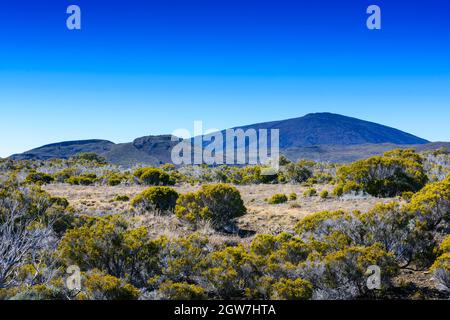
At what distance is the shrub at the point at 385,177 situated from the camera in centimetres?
1595

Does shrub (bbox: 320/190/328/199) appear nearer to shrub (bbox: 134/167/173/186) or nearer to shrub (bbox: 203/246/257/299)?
shrub (bbox: 203/246/257/299)

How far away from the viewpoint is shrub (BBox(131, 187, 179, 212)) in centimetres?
1446

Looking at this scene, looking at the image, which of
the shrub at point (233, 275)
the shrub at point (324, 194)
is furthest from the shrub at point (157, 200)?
the shrub at point (233, 275)

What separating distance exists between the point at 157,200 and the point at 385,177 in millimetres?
9235

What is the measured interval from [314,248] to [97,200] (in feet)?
38.8

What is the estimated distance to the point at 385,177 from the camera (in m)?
16.4

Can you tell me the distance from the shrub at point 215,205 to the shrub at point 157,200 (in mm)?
1489

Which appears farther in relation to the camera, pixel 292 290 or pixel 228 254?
pixel 228 254

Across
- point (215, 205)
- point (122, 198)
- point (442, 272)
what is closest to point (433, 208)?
point (442, 272)

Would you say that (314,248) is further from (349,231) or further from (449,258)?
(449,258)

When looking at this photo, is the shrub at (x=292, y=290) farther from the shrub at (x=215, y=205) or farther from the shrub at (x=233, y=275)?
the shrub at (x=215, y=205)

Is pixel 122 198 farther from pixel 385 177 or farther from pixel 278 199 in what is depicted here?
pixel 385 177

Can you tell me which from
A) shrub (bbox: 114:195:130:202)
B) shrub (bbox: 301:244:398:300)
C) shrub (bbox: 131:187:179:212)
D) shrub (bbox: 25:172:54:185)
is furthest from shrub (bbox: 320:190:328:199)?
shrub (bbox: 25:172:54:185)

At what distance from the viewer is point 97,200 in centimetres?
1734
